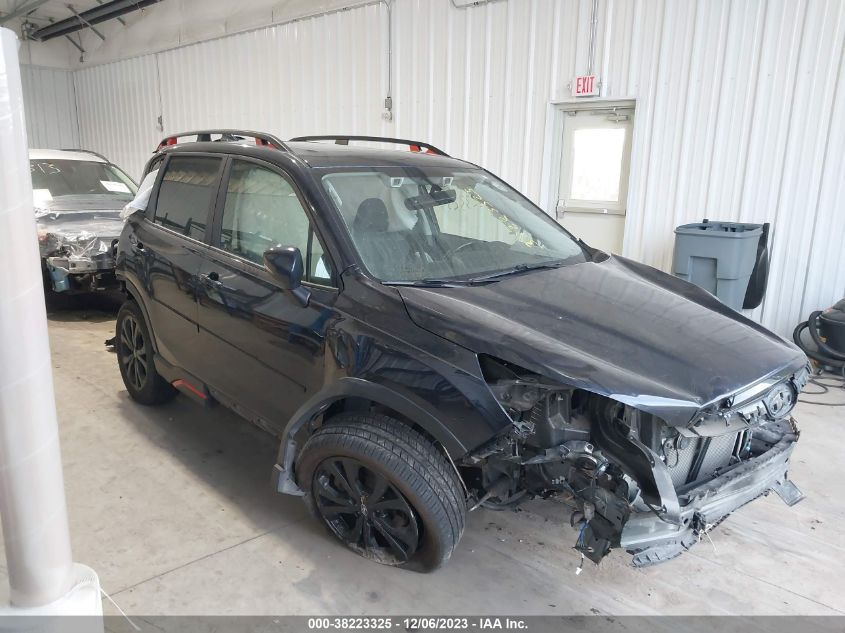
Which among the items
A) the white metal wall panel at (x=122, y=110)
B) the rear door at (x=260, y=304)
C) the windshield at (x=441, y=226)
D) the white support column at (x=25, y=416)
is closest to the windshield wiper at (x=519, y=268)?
the windshield at (x=441, y=226)

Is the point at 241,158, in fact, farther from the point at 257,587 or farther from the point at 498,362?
the point at 257,587

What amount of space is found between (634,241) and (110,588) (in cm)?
517

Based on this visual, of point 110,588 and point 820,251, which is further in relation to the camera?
point 820,251

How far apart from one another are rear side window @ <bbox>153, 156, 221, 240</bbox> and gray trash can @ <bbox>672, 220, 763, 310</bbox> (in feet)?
12.8

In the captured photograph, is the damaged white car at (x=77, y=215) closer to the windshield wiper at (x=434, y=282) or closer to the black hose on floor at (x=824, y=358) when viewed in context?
the windshield wiper at (x=434, y=282)

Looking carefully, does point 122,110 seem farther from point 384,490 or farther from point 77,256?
point 384,490

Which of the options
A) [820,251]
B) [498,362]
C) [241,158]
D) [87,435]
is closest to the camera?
[498,362]

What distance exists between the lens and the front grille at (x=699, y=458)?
7.54ft

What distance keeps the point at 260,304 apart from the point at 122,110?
1167 centimetres

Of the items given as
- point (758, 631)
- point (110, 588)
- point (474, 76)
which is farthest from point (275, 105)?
point (758, 631)

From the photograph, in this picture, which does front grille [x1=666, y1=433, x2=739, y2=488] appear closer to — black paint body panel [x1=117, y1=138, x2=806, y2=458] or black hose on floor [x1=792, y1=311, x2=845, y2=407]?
black paint body panel [x1=117, y1=138, x2=806, y2=458]

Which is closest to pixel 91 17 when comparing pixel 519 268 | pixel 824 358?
pixel 519 268

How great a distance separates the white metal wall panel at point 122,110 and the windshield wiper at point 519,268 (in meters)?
10.6

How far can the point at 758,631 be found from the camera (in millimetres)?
2355
